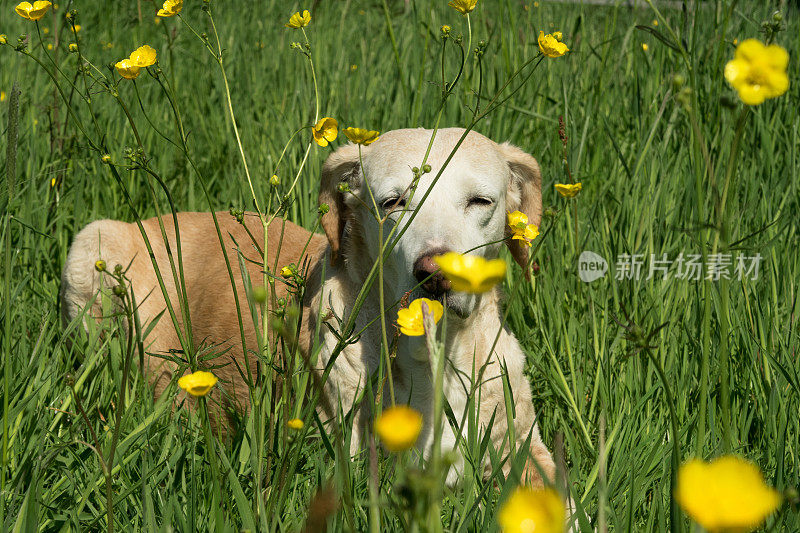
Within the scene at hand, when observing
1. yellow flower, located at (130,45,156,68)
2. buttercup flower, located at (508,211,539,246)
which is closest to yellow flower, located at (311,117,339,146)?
yellow flower, located at (130,45,156,68)

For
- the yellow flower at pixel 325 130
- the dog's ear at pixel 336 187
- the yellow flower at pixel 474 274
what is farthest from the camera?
the dog's ear at pixel 336 187

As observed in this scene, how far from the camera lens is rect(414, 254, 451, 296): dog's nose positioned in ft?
6.30

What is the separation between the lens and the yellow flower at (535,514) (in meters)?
0.66

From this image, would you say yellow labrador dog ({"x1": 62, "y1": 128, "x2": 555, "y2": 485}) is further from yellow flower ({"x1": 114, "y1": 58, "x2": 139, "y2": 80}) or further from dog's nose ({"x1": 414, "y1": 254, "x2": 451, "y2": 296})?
yellow flower ({"x1": 114, "y1": 58, "x2": 139, "y2": 80})

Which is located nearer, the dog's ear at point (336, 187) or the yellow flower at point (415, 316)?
the yellow flower at point (415, 316)

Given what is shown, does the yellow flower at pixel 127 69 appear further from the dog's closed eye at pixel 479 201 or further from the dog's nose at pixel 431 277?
the dog's closed eye at pixel 479 201

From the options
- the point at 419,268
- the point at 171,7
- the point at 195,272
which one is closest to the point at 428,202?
the point at 419,268

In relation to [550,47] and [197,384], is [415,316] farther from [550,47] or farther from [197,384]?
[550,47]

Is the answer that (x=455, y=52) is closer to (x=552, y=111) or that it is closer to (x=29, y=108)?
(x=552, y=111)

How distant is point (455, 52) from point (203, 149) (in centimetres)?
169

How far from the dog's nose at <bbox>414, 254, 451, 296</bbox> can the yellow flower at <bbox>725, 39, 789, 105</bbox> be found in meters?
1.03

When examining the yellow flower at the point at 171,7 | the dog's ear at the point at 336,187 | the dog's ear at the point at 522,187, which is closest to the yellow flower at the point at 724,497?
the yellow flower at the point at 171,7

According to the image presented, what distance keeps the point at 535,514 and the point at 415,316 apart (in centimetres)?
72

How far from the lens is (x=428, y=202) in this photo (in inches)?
91.0
